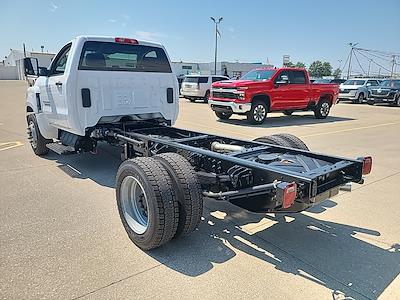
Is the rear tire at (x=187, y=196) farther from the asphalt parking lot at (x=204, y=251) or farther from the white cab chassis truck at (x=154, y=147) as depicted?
the asphalt parking lot at (x=204, y=251)

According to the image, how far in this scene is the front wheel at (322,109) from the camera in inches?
587

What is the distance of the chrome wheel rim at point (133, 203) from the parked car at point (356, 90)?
2394 cm

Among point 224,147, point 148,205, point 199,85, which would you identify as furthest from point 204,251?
point 199,85

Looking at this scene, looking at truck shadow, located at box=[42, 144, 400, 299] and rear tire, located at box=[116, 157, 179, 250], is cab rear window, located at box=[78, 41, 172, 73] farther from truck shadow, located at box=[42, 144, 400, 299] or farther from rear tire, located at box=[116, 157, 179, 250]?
truck shadow, located at box=[42, 144, 400, 299]

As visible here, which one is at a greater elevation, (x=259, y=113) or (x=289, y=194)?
(x=289, y=194)

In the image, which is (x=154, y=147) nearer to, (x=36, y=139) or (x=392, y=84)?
(x=36, y=139)

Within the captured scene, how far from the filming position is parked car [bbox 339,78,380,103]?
79.2ft

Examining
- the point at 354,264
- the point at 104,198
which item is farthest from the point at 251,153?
the point at 104,198

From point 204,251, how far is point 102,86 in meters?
3.24

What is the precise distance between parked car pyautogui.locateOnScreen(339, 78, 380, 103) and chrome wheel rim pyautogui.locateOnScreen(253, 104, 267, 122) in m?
14.5

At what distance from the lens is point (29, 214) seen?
161 inches

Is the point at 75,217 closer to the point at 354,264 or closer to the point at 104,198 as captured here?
the point at 104,198

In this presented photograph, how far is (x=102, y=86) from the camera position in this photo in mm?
5309

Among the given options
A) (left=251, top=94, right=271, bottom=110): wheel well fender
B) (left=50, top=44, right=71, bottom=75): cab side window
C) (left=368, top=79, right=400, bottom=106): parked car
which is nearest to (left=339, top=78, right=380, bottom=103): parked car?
(left=368, top=79, right=400, bottom=106): parked car
